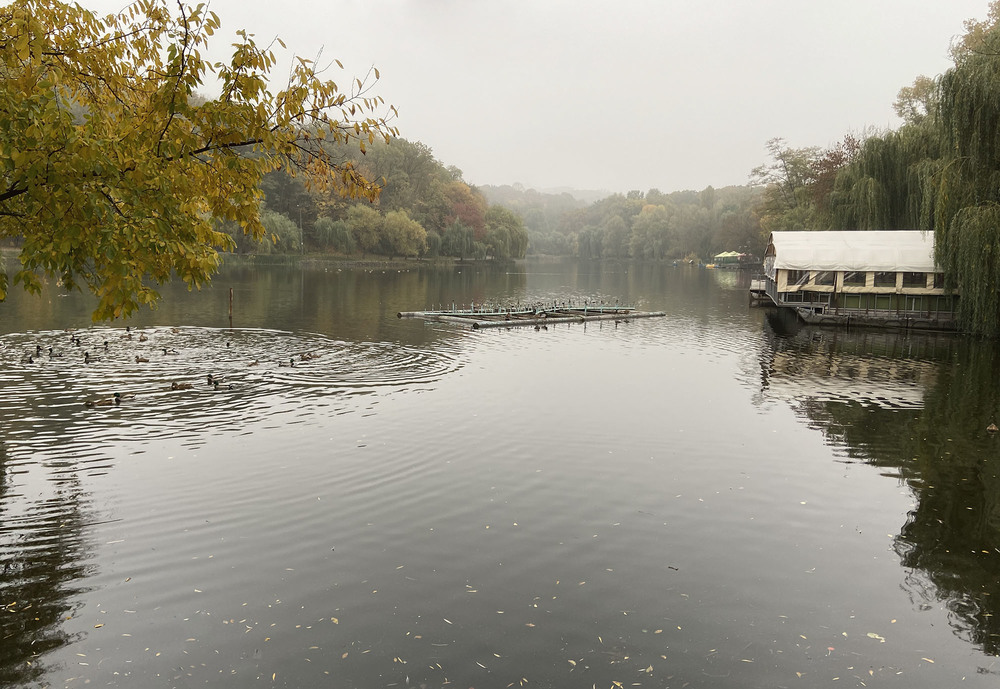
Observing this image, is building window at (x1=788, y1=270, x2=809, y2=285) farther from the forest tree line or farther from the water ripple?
the forest tree line

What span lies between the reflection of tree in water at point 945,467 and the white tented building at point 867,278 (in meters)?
10.9

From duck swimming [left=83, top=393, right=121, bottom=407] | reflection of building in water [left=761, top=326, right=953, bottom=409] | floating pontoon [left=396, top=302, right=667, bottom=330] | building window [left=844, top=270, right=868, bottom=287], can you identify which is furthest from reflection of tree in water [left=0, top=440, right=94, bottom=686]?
building window [left=844, top=270, right=868, bottom=287]

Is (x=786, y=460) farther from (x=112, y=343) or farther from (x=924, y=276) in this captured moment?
(x=924, y=276)

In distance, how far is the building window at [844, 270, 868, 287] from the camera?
1683 inches

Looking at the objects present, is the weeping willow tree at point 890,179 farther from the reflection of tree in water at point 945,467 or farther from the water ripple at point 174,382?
the water ripple at point 174,382

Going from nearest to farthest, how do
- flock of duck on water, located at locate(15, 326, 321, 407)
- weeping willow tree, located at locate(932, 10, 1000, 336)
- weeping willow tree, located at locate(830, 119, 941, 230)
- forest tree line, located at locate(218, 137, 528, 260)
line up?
flock of duck on water, located at locate(15, 326, 321, 407), weeping willow tree, located at locate(932, 10, 1000, 336), weeping willow tree, located at locate(830, 119, 941, 230), forest tree line, located at locate(218, 137, 528, 260)

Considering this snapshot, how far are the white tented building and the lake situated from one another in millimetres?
16290

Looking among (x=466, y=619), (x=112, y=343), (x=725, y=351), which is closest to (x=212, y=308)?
(x=112, y=343)

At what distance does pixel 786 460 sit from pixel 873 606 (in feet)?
22.0

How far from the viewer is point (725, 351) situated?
33375 millimetres

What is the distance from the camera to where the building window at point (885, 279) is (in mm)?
42000

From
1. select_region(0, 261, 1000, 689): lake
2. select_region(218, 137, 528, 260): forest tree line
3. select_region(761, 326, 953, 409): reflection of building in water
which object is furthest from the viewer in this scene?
select_region(218, 137, 528, 260): forest tree line

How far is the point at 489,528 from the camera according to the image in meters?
11.4

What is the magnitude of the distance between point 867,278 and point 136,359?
129 ft
